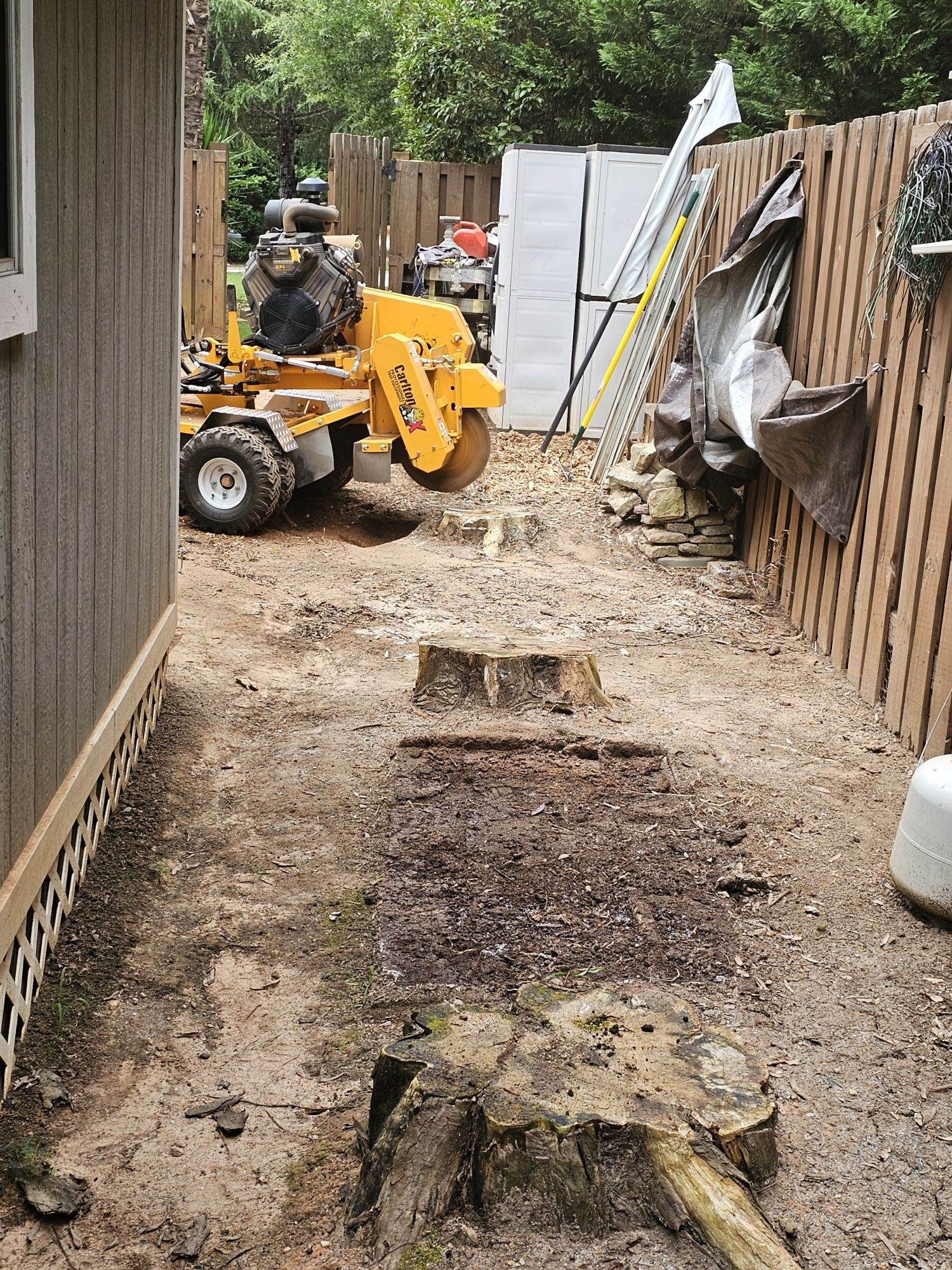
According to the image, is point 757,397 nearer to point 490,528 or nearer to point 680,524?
point 680,524

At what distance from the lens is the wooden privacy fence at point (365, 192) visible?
14.8m

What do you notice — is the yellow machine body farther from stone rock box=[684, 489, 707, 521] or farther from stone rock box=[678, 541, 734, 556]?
stone rock box=[678, 541, 734, 556]

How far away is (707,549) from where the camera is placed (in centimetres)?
845

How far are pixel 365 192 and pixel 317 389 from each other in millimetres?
6714

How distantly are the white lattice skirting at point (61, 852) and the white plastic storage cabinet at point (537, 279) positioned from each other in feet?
27.0

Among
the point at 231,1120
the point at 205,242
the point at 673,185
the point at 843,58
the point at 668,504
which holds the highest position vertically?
the point at 843,58

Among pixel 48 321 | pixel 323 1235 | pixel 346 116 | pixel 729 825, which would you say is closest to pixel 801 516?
pixel 729 825

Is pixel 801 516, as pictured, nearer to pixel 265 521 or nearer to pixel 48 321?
pixel 265 521

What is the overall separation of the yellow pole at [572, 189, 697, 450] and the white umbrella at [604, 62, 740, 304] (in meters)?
0.29

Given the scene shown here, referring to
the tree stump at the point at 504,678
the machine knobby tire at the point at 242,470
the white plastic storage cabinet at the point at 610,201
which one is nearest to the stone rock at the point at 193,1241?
the tree stump at the point at 504,678

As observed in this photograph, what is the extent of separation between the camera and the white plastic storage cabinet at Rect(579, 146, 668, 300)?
1205 cm

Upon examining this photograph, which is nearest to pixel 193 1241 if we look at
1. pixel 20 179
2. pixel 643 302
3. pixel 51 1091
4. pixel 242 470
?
pixel 51 1091

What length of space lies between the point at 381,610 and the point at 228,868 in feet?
10.4

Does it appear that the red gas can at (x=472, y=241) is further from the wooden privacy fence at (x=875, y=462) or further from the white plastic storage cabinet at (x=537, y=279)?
the wooden privacy fence at (x=875, y=462)
